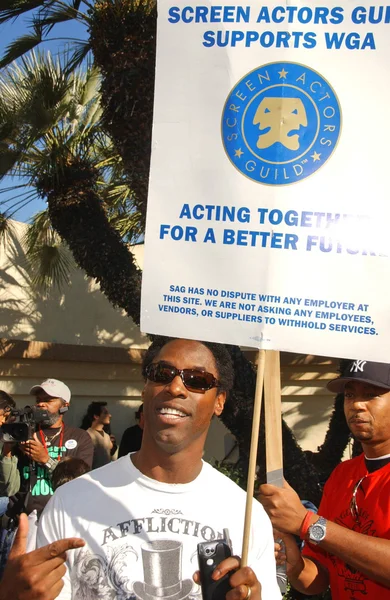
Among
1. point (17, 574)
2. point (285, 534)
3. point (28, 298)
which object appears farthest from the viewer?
point (28, 298)

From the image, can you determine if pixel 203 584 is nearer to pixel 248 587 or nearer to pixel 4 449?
pixel 248 587

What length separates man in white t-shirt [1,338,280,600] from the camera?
6.58 ft

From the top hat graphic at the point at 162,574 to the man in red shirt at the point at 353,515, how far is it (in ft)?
1.80

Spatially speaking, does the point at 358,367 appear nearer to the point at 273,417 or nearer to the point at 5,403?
the point at 273,417

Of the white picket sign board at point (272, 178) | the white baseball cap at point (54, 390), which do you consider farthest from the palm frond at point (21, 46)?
the white picket sign board at point (272, 178)

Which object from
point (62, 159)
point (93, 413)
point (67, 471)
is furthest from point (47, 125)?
point (67, 471)

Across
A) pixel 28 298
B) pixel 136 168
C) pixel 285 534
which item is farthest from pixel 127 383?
pixel 285 534

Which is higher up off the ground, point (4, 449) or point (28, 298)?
point (28, 298)

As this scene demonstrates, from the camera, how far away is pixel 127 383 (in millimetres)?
11836

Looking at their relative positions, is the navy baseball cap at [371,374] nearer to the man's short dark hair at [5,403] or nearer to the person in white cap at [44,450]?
the person in white cap at [44,450]

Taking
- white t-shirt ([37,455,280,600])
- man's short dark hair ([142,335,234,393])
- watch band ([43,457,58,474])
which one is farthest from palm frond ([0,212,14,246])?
white t-shirt ([37,455,280,600])

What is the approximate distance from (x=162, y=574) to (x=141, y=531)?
13 cm

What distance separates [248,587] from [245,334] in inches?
29.5

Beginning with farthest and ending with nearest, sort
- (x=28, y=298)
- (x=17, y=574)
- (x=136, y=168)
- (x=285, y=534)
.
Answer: (x=28, y=298) → (x=136, y=168) → (x=285, y=534) → (x=17, y=574)
